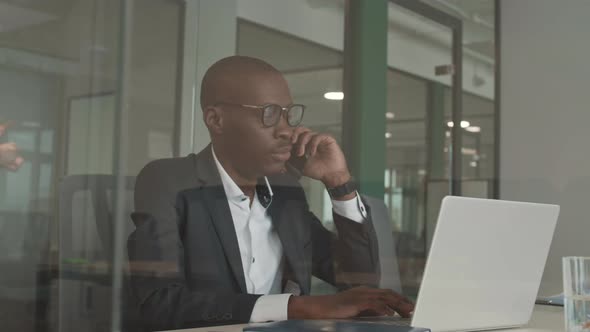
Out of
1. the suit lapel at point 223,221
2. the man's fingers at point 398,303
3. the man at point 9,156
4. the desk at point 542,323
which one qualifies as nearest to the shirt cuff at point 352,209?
the suit lapel at point 223,221

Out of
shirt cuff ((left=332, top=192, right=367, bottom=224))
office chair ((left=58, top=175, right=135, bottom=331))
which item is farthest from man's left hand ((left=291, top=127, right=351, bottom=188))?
office chair ((left=58, top=175, right=135, bottom=331))

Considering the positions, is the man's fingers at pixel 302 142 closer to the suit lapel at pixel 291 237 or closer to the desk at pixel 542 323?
the suit lapel at pixel 291 237

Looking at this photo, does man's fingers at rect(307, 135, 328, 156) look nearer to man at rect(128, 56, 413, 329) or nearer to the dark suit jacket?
man at rect(128, 56, 413, 329)

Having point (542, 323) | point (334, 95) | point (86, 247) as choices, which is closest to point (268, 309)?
point (542, 323)

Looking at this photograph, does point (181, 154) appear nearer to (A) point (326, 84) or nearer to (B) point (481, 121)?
(A) point (326, 84)

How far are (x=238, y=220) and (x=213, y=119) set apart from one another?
18.4 inches

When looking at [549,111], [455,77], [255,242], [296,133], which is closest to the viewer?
[255,242]

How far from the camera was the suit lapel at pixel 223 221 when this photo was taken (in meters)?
2.51

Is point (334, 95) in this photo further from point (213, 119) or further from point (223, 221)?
point (223, 221)

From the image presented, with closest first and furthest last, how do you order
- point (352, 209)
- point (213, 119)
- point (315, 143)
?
point (213, 119), point (352, 209), point (315, 143)

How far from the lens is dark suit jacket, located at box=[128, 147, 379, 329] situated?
8.24 feet

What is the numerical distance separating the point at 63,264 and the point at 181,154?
592 mm

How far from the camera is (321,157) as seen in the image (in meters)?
3.16

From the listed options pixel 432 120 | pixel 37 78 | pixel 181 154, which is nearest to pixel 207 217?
pixel 181 154
